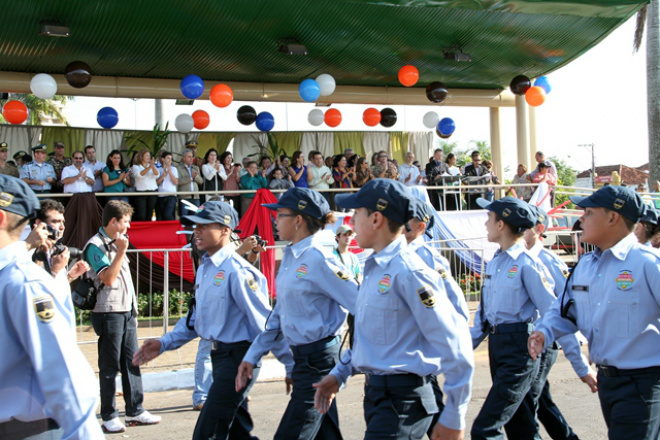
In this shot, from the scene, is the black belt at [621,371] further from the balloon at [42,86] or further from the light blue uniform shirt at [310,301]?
the balloon at [42,86]

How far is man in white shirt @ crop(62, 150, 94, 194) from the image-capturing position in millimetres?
12172

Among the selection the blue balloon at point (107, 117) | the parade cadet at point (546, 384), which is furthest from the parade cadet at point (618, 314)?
the blue balloon at point (107, 117)

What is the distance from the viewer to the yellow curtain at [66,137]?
1655 centimetres

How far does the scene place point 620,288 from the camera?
12.3 feet

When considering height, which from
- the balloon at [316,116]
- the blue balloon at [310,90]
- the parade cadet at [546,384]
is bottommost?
the parade cadet at [546,384]

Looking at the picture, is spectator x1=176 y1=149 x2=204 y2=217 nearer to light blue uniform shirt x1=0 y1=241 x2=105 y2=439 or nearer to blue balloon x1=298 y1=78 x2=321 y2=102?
blue balloon x1=298 y1=78 x2=321 y2=102

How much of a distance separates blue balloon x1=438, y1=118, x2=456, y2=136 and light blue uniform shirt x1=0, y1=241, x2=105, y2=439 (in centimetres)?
1550

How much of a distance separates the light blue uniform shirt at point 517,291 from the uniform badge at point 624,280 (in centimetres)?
113

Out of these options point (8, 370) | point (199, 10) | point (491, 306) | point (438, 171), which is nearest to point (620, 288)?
point (491, 306)

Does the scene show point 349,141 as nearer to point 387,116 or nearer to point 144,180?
point 387,116

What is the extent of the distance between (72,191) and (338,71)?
6.68m

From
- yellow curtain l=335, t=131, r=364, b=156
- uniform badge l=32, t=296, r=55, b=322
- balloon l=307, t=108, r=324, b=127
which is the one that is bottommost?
uniform badge l=32, t=296, r=55, b=322

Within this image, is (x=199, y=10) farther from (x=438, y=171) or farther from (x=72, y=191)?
(x=438, y=171)

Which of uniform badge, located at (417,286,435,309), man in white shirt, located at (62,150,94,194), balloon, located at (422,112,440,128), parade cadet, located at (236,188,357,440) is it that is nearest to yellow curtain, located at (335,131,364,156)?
balloon, located at (422,112,440,128)
